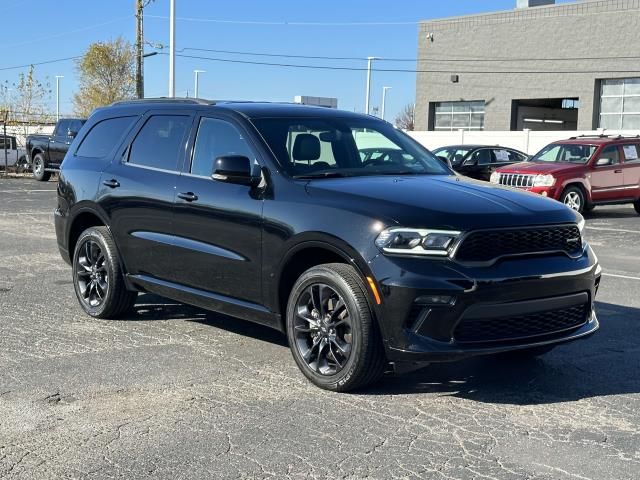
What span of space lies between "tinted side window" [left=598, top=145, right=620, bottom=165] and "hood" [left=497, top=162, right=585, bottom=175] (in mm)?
908

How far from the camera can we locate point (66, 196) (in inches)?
293

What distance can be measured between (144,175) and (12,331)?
1.64m

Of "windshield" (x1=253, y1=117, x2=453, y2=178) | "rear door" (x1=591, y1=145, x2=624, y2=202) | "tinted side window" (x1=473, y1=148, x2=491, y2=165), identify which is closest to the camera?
"windshield" (x1=253, y1=117, x2=453, y2=178)

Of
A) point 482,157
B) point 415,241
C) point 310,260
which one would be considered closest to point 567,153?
point 482,157

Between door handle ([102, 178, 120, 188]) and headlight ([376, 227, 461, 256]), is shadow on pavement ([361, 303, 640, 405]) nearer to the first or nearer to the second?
headlight ([376, 227, 461, 256])

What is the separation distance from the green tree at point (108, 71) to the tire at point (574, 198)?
4290 cm

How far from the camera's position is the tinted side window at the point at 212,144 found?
5855 millimetres

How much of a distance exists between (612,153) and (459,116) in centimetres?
2811

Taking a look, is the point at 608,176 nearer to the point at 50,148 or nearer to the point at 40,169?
the point at 50,148

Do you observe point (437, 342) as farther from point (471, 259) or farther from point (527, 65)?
point (527, 65)

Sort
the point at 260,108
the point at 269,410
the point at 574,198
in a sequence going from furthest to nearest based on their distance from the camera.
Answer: the point at 574,198 < the point at 260,108 < the point at 269,410

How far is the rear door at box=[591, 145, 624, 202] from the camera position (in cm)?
1778

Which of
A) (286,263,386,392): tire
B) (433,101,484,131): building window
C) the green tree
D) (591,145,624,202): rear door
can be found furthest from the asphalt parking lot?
the green tree

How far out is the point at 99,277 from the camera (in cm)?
706
